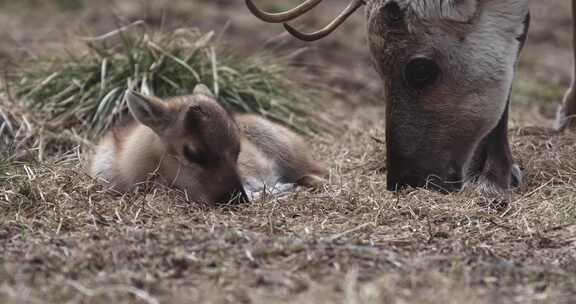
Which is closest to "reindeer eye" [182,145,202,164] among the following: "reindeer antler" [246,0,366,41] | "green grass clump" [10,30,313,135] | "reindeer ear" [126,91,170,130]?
"reindeer ear" [126,91,170,130]

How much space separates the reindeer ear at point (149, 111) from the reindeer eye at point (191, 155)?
8.8 inches

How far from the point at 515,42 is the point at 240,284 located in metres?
2.70

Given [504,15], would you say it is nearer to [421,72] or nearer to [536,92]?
[421,72]

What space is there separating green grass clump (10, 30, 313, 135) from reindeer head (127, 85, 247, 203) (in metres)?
1.74

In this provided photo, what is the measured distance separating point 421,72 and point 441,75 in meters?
0.11

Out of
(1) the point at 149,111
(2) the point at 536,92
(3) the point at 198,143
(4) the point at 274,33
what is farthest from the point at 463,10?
(4) the point at 274,33

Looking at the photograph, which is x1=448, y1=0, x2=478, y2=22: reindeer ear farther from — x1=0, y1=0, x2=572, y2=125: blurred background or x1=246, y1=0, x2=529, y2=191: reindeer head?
x1=0, y1=0, x2=572, y2=125: blurred background

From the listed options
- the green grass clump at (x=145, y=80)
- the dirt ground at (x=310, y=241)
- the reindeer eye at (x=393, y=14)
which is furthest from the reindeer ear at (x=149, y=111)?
the green grass clump at (x=145, y=80)

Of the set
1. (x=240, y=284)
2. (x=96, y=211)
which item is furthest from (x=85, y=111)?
(x=240, y=284)

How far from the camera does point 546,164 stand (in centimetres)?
607

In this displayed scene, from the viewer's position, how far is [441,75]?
5512 mm

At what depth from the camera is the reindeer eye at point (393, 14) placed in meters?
5.44

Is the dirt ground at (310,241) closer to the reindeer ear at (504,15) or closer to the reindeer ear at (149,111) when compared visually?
the reindeer ear at (149,111)

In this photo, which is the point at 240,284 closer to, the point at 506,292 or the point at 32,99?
the point at 506,292
